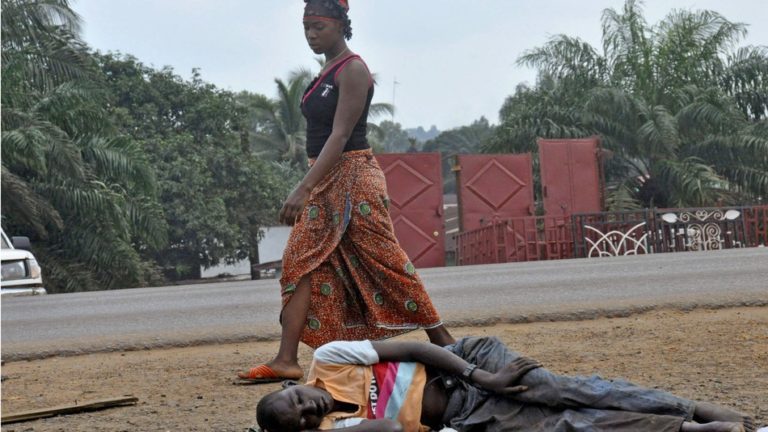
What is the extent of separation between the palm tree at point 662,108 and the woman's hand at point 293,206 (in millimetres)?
22858

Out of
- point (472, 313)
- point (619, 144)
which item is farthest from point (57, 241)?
point (472, 313)

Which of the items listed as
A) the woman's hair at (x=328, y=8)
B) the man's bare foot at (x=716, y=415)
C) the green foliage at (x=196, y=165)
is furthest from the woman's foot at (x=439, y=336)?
the green foliage at (x=196, y=165)

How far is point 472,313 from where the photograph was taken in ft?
27.7

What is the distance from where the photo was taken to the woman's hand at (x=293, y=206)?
495cm

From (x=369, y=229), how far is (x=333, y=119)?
22.0 inches

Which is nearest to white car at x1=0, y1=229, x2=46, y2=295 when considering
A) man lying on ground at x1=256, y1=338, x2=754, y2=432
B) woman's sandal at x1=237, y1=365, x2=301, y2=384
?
woman's sandal at x1=237, y1=365, x2=301, y2=384

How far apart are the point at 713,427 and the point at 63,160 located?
68.3ft

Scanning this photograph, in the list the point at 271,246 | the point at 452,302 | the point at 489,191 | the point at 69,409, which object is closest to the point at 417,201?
the point at 489,191

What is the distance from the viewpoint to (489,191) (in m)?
24.3

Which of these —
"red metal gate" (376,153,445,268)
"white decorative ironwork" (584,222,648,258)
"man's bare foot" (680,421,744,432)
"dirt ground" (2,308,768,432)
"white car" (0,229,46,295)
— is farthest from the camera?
"red metal gate" (376,153,445,268)

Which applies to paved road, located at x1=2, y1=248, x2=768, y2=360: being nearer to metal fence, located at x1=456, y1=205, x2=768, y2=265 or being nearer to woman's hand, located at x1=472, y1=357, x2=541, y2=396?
woman's hand, located at x1=472, y1=357, x2=541, y2=396

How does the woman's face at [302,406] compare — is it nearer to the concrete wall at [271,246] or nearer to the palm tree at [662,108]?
the palm tree at [662,108]

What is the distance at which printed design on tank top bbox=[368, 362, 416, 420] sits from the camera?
13.1 ft

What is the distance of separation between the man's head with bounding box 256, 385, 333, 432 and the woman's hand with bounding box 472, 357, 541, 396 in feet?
1.79
